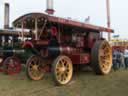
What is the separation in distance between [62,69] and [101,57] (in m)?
2.74

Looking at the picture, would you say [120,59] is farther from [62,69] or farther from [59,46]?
[62,69]

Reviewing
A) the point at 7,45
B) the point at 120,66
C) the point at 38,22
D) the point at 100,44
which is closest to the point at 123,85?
the point at 100,44

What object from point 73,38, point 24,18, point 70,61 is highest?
point 24,18

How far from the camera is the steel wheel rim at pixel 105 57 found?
38.5 feet

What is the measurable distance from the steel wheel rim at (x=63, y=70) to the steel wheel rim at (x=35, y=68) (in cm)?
146

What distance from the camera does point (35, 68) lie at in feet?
35.8

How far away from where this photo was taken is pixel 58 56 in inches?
380

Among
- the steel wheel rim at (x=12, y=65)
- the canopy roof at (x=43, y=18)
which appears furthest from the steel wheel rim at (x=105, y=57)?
the steel wheel rim at (x=12, y=65)

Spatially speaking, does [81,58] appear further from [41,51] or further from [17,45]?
[17,45]

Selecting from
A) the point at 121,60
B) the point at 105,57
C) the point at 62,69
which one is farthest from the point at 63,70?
the point at 121,60

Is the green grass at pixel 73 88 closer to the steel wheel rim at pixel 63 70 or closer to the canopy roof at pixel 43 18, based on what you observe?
the steel wheel rim at pixel 63 70

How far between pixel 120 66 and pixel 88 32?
4.37 m

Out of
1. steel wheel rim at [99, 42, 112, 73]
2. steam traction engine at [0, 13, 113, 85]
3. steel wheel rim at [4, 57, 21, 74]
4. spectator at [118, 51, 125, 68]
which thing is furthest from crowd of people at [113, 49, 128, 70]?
steel wheel rim at [4, 57, 21, 74]

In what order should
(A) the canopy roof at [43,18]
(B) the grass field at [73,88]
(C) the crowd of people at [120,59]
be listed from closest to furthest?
(B) the grass field at [73,88] < (A) the canopy roof at [43,18] < (C) the crowd of people at [120,59]
